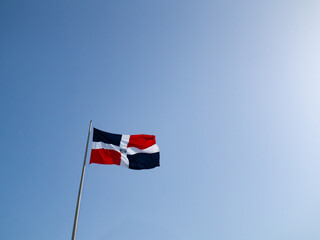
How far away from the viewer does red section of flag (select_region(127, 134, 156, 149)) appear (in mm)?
15945

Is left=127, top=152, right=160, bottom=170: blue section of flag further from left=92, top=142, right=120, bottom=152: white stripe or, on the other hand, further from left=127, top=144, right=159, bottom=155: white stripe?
left=92, top=142, right=120, bottom=152: white stripe

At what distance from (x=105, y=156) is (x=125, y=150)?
132 centimetres

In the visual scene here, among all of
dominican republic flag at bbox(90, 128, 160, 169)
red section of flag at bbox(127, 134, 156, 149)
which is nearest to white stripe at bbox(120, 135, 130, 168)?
dominican republic flag at bbox(90, 128, 160, 169)

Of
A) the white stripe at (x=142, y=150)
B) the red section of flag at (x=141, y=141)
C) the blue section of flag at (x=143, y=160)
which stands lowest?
the blue section of flag at (x=143, y=160)

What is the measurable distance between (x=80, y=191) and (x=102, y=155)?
8.93 feet

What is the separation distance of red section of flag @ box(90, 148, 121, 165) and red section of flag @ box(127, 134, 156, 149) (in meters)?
1.08

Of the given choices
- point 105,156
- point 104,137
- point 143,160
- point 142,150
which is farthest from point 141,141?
point 105,156

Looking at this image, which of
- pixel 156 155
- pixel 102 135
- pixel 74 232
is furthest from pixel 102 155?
pixel 74 232

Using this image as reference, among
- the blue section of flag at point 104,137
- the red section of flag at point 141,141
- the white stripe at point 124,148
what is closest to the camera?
the blue section of flag at point 104,137

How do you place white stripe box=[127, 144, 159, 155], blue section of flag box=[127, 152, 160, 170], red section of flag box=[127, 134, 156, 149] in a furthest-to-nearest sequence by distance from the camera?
red section of flag box=[127, 134, 156, 149] → white stripe box=[127, 144, 159, 155] → blue section of flag box=[127, 152, 160, 170]

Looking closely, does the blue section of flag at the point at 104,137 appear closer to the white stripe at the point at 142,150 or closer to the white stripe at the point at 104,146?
the white stripe at the point at 104,146

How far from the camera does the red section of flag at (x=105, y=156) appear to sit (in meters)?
14.4

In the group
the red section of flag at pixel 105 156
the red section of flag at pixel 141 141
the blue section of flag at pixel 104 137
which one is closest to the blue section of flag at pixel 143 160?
the red section of flag at pixel 141 141

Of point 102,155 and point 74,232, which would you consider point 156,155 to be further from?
point 74,232
